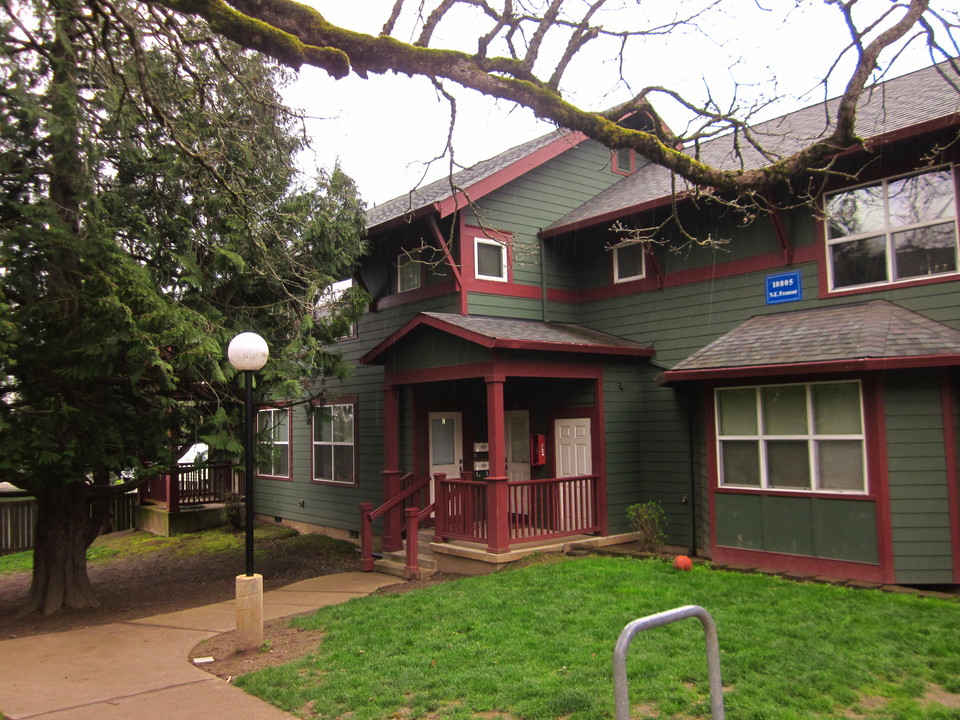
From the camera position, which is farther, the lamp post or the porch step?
the porch step

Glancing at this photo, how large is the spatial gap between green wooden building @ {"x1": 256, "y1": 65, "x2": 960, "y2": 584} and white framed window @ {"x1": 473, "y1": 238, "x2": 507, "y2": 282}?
0.10 ft

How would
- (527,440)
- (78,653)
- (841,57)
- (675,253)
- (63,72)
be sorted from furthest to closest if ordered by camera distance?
(527,440) → (675,253) → (63,72) → (78,653) → (841,57)

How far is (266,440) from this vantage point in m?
11.0

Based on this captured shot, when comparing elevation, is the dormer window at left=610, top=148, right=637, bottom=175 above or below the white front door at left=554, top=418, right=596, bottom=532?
above

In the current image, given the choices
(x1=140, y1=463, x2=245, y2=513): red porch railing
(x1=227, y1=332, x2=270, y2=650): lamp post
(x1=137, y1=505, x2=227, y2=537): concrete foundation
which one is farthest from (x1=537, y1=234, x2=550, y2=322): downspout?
(x1=137, y1=505, x2=227, y2=537): concrete foundation

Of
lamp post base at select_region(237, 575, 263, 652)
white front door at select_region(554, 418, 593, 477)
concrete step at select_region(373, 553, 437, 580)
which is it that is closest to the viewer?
lamp post base at select_region(237, 575, 263, 652)

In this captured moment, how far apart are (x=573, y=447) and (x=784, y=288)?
13.7ft

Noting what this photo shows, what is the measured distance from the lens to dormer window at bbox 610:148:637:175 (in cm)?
1524

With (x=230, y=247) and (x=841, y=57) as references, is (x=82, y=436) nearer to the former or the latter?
(x=230, y=247)

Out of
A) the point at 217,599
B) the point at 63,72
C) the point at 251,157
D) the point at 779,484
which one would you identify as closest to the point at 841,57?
the point at 779,484

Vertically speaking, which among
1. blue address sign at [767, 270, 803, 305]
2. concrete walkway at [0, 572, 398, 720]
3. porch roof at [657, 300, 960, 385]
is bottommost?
concrete walkway at [0, 572, 398, 720]

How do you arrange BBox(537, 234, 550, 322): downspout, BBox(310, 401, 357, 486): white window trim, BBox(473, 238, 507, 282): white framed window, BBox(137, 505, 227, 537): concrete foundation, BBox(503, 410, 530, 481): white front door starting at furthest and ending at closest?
BBox(137, 505, 227, 537): concrete foundation, BBox(310, 401, 357, 486): white window trim, BBox(503, 410, 530, 481): white front door, BBox(537, 234, 550, 322): downspout, BBox(473, 238, 507, 282): white framed window

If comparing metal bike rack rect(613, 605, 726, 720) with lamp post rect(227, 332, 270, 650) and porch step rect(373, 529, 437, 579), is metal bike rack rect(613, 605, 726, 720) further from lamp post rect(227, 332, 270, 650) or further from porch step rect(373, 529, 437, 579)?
porch step rect(373, 529, 437, 579)

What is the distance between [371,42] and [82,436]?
6.36 meters
